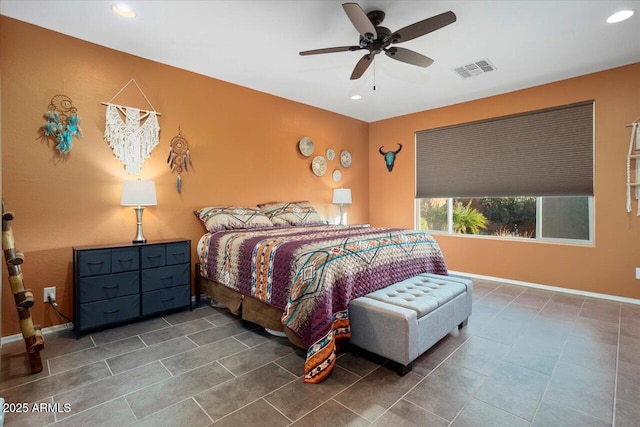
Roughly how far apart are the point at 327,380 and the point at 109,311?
202cm

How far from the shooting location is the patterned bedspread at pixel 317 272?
2043 millimetres

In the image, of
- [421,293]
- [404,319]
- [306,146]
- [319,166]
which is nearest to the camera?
[404,319]

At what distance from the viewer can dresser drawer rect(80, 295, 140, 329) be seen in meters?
2.60

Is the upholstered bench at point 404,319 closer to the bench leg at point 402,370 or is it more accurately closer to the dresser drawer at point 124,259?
the bench leg at point 402,370

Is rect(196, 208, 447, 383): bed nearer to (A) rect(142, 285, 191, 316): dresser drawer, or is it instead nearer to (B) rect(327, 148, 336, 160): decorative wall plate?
(A) rect(142, 285, 191, 316): dresser drawer

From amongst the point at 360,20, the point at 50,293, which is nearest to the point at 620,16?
the point at 360,20

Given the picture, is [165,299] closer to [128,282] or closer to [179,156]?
[128,282]

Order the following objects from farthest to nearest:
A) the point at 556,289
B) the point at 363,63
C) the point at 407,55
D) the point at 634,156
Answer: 1. the point at 556,289
2. the point at 634,156
3. the point at 363,63
4. the point at 407,55

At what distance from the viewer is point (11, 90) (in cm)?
258

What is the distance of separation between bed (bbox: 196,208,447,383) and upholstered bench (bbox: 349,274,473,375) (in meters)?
0.11

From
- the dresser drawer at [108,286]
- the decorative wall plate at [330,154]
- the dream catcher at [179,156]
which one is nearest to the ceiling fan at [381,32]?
the dream catcher at [179,156]

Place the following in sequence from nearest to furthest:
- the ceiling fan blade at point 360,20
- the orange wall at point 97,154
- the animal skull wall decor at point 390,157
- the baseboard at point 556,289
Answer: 1. the ceiling fan blade at point 360,20
2. the orange wall at point 97,154
3. the baseboard at point 556,289
4. the animal skull wall decor at point 390,157

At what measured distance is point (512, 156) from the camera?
4332 millimetres

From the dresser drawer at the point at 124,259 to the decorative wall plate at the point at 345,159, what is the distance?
11.9 ft
